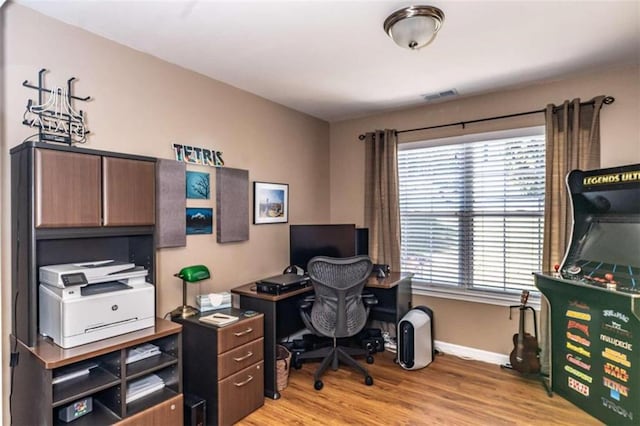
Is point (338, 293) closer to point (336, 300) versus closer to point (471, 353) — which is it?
point (336, 300)

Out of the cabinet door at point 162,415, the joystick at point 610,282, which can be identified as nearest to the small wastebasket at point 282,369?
the cabinet door at point 162,415

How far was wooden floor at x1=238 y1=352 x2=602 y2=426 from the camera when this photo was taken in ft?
7.93

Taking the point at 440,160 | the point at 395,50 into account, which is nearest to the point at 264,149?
the point at 395,50

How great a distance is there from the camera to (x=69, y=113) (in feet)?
6.77

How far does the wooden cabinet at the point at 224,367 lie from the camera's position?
231 centimetres

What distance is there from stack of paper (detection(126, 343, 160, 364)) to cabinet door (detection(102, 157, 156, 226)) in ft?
2.46

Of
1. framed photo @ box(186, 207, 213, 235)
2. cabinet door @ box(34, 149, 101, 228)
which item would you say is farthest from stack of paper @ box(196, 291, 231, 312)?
cabinet door @ box(34, 149, 101, 228)

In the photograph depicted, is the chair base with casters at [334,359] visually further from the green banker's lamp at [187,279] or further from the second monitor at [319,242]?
the green banker's lamp at [187,279]

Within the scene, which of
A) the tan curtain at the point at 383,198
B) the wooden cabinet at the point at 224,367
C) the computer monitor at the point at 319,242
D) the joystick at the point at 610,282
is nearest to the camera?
the joystick at the point at 610,282

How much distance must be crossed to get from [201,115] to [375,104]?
1.79 metres

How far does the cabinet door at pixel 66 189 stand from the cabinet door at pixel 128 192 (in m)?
0.05

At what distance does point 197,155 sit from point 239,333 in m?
1.40

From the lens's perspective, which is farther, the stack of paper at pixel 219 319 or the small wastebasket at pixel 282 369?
the small wastebasket at pixel 282 369

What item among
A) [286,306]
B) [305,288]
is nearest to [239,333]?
[305,288]
